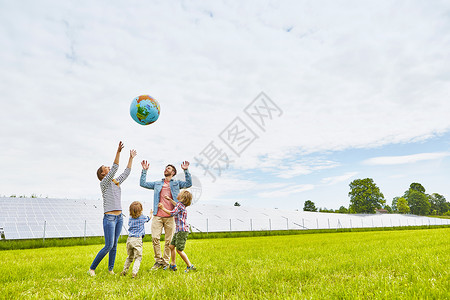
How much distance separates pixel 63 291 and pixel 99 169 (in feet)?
8.45

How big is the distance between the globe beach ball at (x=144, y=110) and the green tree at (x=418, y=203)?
120 m

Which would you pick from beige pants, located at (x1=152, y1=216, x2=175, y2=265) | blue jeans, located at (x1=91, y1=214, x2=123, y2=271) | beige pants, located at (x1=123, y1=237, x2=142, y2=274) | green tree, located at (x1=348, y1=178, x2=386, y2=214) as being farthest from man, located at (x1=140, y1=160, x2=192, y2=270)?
green tree, located at (x1=348, y1=178, x2=386, y2=214)

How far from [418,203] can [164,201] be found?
4799 inches

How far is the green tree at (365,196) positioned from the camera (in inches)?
2913

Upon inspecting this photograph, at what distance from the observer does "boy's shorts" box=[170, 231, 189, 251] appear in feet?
19.5

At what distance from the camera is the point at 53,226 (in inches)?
752

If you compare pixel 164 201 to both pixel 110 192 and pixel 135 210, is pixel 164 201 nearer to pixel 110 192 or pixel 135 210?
pixel 135 210

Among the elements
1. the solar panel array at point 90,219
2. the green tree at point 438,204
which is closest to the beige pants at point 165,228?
the solar panel array at point 90,219

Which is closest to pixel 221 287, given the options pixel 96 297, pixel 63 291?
pixel 96 297

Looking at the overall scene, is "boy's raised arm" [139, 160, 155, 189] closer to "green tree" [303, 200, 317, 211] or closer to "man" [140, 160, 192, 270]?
"man" [140, 160, 192, 270]

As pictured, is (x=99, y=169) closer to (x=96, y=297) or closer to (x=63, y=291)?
(x=63, y=291)

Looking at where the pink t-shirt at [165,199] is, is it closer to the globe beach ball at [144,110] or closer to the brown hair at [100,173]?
the brown hair at [100,173]

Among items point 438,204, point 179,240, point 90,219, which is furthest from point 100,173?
point 438,204

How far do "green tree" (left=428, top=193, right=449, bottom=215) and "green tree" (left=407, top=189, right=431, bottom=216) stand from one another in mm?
23093
